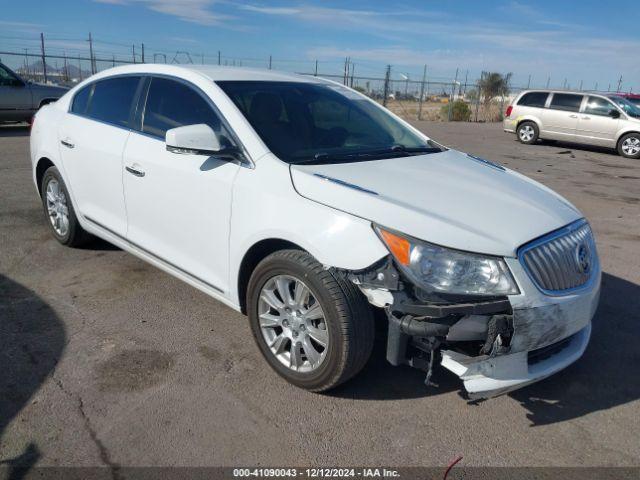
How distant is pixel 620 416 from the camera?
10.1ft

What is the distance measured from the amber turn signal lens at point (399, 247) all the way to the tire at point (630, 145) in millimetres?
15443

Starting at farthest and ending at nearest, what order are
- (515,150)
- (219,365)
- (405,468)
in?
(515,150), (219,365), (405,468)

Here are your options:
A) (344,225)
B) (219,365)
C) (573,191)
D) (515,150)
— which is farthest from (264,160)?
(515,150)

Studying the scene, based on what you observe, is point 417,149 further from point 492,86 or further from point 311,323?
point 492,86

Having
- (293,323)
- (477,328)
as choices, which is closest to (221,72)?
(293,323)

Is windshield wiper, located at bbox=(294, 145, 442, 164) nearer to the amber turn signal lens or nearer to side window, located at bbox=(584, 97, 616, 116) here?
the amber turn signal lens

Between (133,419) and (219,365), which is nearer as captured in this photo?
(133,419)

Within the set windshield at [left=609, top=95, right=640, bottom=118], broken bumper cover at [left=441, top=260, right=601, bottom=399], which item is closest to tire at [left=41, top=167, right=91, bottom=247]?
broken bumper cover at [left=441, top=260, right=601, bottom=399]

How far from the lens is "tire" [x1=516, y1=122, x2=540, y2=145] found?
17606 mm

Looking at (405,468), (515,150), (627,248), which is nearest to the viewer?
(405,468)

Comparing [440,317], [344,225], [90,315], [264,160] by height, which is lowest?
[90,315]

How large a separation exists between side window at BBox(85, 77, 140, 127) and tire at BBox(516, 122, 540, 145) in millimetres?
15591

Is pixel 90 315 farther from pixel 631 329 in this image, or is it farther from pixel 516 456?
pixel 631 329

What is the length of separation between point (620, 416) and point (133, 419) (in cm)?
263
